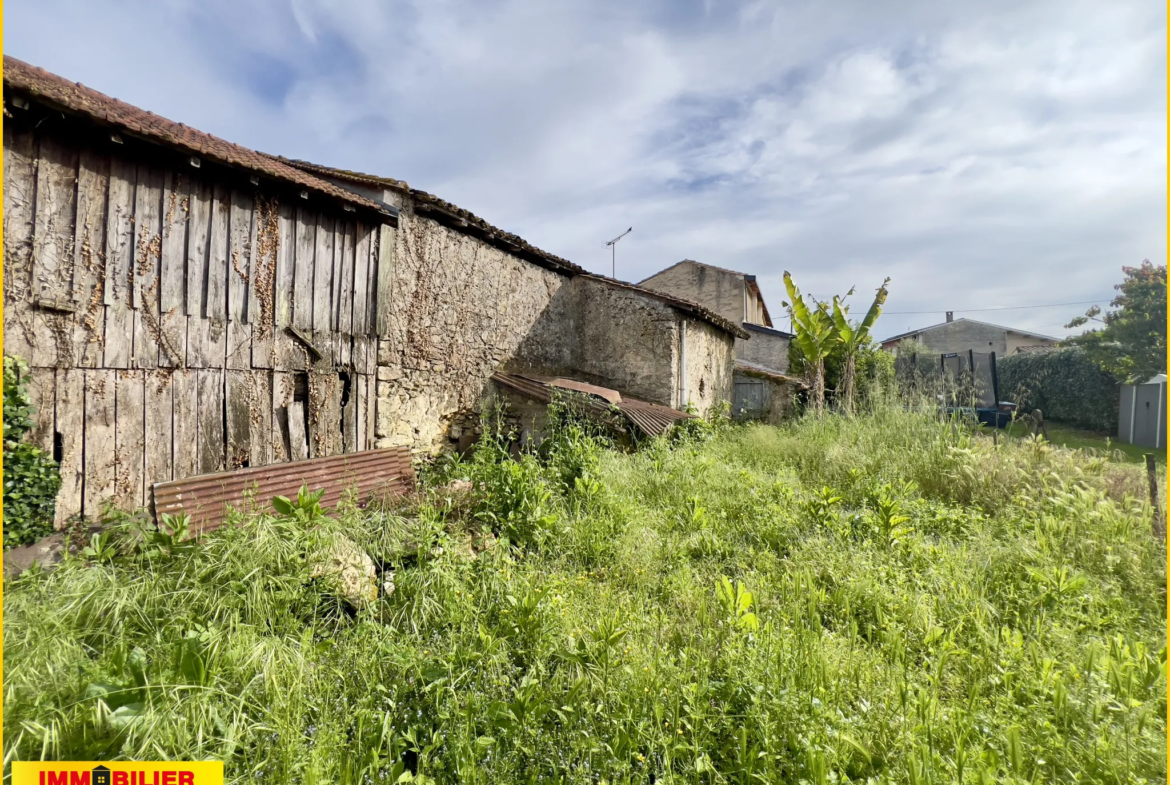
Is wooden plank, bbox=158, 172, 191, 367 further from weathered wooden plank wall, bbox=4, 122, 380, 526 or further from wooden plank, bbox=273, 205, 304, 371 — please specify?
wooden plank, bbox=273, 205, 304, 371

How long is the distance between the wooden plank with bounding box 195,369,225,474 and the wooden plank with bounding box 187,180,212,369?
0.13 m

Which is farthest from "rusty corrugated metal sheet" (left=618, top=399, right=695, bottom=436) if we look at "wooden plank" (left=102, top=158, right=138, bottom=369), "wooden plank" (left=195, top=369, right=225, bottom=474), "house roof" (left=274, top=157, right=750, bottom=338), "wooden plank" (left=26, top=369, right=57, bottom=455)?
"wooden plank" (left=26, top=369, right=57, bottom=455)

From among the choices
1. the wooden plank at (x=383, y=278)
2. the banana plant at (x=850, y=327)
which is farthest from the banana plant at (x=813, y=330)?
the wooden plank at (x=383, y=278)

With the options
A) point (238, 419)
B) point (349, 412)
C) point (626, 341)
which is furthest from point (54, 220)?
point (626, 341)

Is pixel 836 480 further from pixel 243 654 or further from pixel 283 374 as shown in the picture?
pixel 283 374

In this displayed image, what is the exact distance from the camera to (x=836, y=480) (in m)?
6.33

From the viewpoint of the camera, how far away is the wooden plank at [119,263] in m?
4.06

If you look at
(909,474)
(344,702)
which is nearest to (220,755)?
(344,702)

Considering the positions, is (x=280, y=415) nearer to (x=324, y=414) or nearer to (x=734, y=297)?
(x=324, y=414)

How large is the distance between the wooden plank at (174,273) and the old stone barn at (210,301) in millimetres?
14

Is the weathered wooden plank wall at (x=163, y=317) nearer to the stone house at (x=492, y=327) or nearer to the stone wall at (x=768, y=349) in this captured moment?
the stone house at (x=492, y=327)

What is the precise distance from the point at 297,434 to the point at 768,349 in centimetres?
1819

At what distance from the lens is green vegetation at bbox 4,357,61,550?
3.46 m

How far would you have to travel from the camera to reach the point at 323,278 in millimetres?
5695
